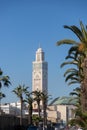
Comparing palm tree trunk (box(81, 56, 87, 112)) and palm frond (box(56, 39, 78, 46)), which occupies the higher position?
palm frond (box(56, 39, 78, 46))

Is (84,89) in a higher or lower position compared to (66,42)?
lower

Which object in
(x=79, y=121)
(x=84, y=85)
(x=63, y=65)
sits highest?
(x=63, y=65)

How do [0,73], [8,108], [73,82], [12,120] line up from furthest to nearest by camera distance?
[8,108] < [12,120] < [0,73] < [73,82]

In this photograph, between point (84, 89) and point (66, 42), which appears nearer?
point (66, 42)

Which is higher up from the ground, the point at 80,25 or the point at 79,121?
the point at 80,25

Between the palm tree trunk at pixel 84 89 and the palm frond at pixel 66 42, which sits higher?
the palm frond at pixel 66 42

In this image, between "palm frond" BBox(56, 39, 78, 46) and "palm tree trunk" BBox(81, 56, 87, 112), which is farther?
"palm tree trunk" BBox(81, 56, 87, 112)

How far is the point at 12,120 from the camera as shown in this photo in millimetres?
84500

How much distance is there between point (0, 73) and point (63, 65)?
25599 mm

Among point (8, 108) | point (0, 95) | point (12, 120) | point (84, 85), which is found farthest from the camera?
point (8, 108)

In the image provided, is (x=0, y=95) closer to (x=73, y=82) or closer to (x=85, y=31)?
(x=73, y=82)

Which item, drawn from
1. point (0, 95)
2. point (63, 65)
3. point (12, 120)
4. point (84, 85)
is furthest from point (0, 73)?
point (84, 85)

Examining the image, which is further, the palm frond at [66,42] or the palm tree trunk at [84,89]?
the palm tree trunk at [84,89]

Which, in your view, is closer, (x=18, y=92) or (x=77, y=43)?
(x=77, y=43)
